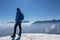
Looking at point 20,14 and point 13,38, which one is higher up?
point 20,14

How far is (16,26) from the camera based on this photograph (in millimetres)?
10938

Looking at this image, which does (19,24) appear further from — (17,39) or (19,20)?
(17,39)

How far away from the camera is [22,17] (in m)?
10.6

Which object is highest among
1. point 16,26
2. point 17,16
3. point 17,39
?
point 17,16

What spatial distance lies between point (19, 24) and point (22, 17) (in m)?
0.58

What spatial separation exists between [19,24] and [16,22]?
26 centimetres

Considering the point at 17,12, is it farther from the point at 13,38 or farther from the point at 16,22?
the point at 13,38

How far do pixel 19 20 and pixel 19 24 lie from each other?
0.32 m

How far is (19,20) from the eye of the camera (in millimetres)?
10695

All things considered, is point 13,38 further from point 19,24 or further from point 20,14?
point 20,14

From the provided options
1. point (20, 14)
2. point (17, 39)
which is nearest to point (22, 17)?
point (20, 14)

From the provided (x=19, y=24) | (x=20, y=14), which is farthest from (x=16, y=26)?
(x=20, y=14)

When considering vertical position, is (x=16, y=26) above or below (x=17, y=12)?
below

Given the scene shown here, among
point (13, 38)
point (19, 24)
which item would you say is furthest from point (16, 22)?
point (13, 38)
